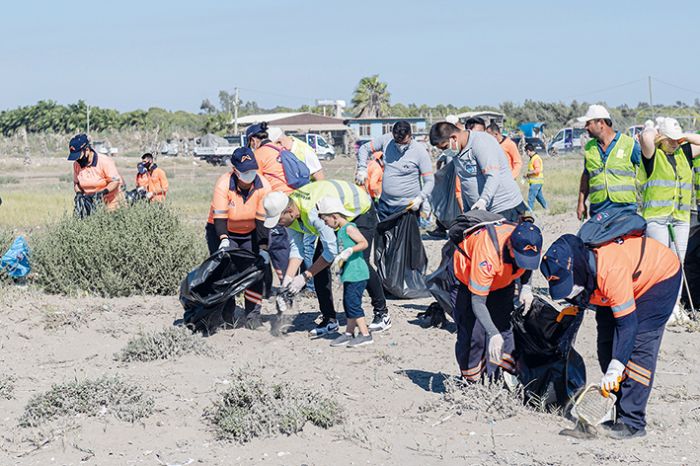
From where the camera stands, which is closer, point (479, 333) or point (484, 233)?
point (484, 233)

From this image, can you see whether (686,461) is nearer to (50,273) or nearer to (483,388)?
(483,388)

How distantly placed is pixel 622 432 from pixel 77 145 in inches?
264

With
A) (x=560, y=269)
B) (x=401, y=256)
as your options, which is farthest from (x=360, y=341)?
(x=560, y=269)

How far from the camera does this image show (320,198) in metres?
7.20

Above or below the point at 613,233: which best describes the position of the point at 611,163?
above

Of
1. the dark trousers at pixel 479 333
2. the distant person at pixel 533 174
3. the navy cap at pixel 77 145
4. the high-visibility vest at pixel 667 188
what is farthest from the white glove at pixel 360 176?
the distant person at pixel 533 174

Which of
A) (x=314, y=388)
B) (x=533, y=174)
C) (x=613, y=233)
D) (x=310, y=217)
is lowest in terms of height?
(x=314, y=388)

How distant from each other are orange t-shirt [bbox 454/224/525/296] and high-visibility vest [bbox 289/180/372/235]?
1.66m

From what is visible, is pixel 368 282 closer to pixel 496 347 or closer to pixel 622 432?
pixel 496 347

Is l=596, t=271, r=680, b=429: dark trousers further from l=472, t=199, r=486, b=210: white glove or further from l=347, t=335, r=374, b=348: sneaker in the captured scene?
l=347, t=335, r=374, b=348: sneaker

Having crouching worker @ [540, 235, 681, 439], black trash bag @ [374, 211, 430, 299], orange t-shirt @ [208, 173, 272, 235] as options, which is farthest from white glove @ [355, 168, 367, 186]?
crouching worker @ [540, 235, 681, 439]

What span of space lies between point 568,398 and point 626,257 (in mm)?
1245

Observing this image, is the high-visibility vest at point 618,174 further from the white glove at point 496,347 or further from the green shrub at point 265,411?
the green shrub at point 265,411

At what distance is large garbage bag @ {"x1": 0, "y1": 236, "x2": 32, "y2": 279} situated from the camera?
391 inches
